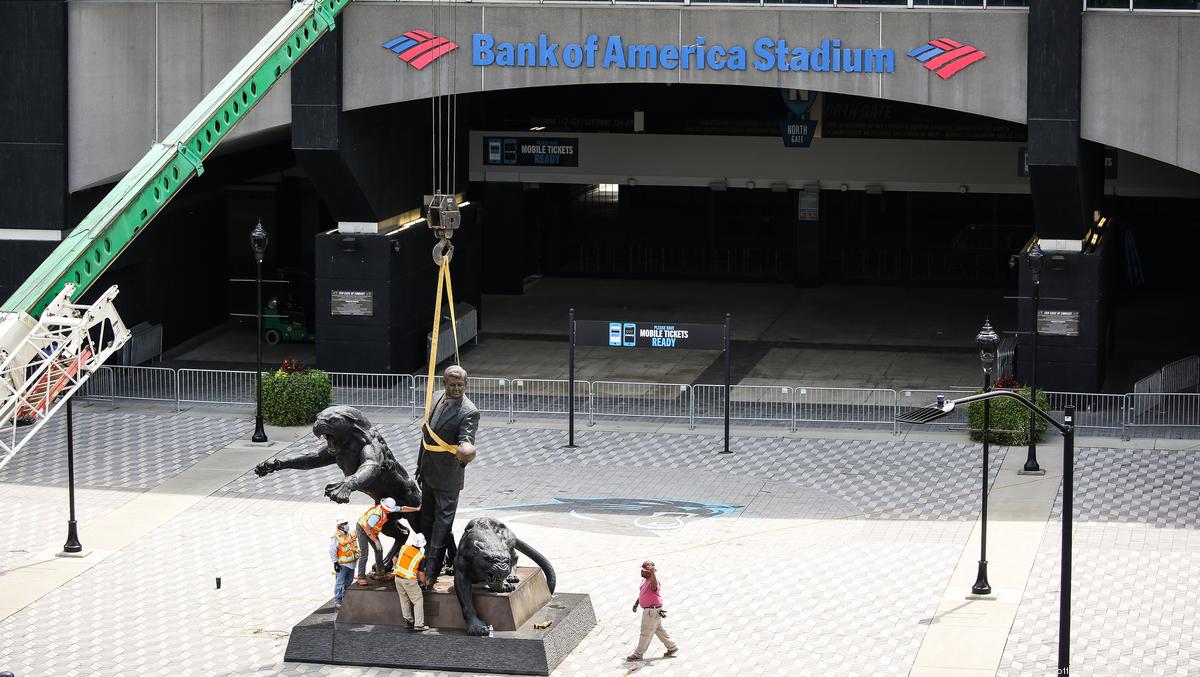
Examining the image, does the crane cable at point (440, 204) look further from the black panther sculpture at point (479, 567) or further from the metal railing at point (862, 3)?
the metal railing at point (862, 3)

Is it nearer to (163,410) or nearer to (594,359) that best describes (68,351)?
(163,410)

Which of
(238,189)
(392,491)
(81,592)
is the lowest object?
(81,592)

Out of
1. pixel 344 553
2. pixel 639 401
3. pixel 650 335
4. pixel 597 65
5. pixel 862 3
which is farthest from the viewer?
pixel 639 401

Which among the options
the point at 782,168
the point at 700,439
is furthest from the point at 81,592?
the point at 782,168

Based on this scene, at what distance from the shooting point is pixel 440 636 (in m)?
24.3

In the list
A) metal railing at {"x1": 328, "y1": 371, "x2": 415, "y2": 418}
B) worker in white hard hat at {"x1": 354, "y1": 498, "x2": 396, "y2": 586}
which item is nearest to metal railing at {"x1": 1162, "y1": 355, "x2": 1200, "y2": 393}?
metal railing at {"x1": 328, "y1": 371, "x2": 415, "y2": 418}

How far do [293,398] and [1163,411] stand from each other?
16.9 metres

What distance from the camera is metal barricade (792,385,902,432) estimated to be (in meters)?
37.9

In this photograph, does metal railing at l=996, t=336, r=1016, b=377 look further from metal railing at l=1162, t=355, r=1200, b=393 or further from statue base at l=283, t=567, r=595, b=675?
statue base at l=283, t=567, r=595, b=675

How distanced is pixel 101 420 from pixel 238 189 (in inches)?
534

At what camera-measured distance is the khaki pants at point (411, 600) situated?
79.4ft

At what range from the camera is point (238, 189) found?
167 ft

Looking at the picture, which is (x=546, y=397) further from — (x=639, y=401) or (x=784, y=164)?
(x=784, y=164)

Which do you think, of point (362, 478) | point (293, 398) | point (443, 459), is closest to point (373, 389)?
point (293, 398)
